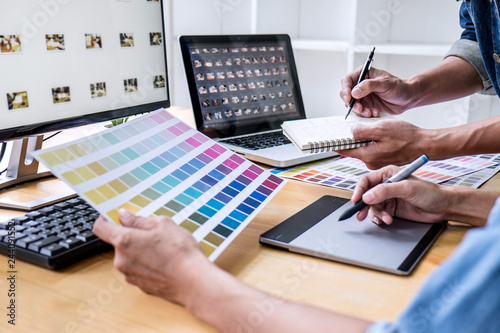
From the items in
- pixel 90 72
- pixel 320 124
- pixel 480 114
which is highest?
pixel 90 72

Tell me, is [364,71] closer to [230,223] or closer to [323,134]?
[323,134]

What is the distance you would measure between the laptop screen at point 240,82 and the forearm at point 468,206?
2.14ft

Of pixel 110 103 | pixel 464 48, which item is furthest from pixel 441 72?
pixel 110 103

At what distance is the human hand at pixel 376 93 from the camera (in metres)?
1.13

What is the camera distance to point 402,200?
0.80 m

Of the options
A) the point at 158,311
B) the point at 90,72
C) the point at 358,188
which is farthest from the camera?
the point at 90,72

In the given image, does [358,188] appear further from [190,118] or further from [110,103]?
[190,118]

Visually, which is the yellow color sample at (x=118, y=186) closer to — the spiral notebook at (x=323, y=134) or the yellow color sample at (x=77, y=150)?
the yellow color sample at (x=77, y=150)

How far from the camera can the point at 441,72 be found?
1360 millimetres

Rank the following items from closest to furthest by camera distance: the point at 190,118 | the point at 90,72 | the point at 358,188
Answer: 1. the point at 358,188
2. the point at 90,72
3. the point at 190,118

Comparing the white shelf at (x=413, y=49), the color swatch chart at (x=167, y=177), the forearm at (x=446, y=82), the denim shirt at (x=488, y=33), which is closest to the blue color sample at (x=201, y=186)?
the color swatch chart at (x=167, y=177)

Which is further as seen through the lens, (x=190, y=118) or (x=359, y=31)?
(x=359, y=31)

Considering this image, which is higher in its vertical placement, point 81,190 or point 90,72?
point 90,72

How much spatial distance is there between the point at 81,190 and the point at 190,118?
106cm
